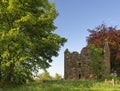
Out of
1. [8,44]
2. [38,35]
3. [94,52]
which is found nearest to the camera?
[8,44]

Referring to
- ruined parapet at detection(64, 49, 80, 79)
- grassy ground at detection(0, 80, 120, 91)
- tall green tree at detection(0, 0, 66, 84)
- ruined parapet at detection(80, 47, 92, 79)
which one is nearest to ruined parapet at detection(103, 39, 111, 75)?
ruined parapet at detection(80, 47, 92, 79)

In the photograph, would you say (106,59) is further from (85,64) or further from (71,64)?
(71,64)

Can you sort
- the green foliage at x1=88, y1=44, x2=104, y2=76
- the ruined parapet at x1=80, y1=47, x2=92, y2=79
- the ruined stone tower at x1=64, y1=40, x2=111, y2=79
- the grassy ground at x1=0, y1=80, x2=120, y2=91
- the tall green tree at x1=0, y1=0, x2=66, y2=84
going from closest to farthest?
the grassy ground at x1=0, y1=80, x2=120, y2=91, the tall green tree at x1=0, y1=0, x2=66, y2=84, the green foliage at x1=88, y1=44, x2=104, y2=76, the ruined parapet at x1=80, y1=47, x2=92, y2=79, the ruined stone tower at x1=64, y1=40, x2=111, y2=79

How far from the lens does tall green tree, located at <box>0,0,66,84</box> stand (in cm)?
3469

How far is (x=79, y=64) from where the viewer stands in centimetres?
5856

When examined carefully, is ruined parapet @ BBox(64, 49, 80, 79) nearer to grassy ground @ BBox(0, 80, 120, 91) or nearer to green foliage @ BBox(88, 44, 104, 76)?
green foliage @ BBox(88, 44, 104, 76)

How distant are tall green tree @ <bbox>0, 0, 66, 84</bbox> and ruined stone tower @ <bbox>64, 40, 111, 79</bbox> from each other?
1973cm

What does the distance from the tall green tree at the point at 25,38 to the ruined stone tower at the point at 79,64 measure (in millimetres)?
19726

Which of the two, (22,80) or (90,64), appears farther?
(90,64)

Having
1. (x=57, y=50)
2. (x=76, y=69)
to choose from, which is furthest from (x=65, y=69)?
(x=57, y=50)

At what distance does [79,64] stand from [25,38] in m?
24.3

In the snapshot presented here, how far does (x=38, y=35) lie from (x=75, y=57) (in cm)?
2207

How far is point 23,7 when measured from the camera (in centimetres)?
3666

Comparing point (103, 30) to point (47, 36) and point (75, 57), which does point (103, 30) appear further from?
point (47, 36)
